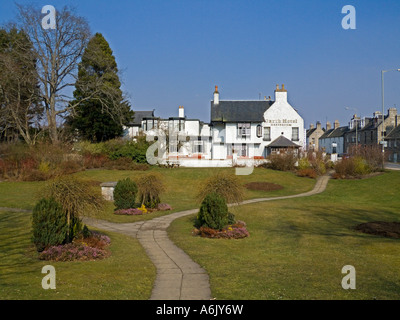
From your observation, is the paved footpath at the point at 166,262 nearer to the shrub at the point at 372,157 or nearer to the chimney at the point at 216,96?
the shrub at the point at 372,157

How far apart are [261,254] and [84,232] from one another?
20.5ft

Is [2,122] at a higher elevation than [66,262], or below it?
higher

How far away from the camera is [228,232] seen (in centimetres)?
1644

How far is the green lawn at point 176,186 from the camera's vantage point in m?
24.3

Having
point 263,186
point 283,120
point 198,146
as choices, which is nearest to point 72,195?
point 263,186

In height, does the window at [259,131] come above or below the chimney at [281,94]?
below

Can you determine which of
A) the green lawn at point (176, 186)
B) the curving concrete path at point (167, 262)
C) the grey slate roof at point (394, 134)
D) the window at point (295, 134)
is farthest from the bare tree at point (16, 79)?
the grey slate roof at point (394, 134)

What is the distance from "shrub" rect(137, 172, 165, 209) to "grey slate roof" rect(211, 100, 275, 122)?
3109 cm

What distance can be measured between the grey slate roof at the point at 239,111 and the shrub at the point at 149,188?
31.1 metres

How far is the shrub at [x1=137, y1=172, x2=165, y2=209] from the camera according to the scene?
23203mm

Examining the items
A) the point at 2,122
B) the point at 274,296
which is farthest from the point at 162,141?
the point at 274,296

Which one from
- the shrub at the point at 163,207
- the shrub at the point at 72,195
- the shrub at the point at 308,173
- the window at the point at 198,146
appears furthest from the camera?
the window at the point at 198,146
